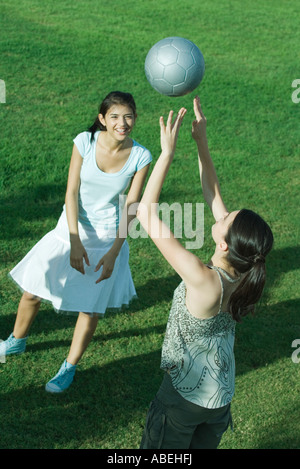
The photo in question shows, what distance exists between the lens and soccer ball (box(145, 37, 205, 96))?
405cm

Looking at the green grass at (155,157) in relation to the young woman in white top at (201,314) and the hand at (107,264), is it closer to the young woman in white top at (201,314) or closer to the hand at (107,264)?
the hand at (107,264)

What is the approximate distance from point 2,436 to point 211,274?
2.17 metres

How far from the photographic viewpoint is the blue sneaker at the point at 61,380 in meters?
4.52

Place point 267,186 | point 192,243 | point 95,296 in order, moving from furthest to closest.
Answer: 1. point 267,186
2. point 192,243
3. point 95,296

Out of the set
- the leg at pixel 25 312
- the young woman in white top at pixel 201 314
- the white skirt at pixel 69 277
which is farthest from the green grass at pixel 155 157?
the young woman in white top at pixel 201 314

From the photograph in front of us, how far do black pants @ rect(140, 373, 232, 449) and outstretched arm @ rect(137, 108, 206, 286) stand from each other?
0.67 meters

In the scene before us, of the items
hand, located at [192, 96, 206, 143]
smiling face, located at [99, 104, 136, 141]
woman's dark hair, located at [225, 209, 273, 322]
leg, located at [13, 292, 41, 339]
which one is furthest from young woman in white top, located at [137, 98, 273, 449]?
leg, located at [13, 292, 41, 339]

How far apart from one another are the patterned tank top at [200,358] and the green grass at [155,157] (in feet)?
4.49

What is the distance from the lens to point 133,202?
4.21m

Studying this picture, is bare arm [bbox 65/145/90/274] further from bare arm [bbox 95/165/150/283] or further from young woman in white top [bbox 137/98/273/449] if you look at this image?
young woman in white top [bbox 137/98/273/449]

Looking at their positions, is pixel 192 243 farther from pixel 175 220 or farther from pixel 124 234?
pixel 124 234

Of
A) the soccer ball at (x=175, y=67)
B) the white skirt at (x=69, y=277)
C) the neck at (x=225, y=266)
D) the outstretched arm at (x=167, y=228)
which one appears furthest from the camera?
the white skirt at (x=69, y=277)

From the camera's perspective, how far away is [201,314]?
9.66 feet

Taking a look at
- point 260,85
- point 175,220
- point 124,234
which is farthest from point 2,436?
point 260,85
